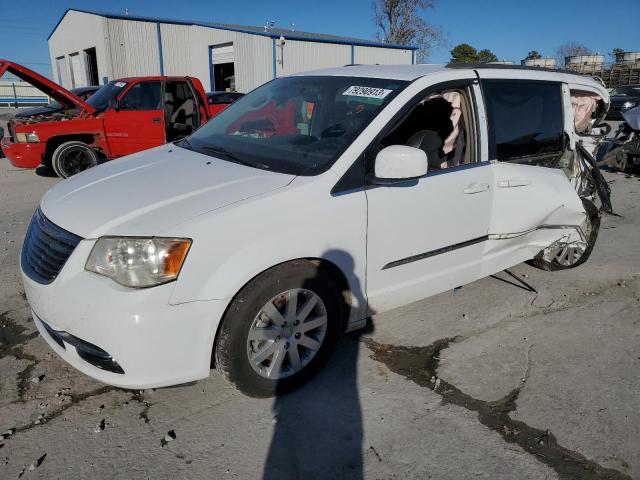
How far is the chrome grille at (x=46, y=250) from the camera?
8.02 feet

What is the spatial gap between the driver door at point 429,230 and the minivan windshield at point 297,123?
296mm

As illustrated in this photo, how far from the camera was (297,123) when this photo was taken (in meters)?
3.34

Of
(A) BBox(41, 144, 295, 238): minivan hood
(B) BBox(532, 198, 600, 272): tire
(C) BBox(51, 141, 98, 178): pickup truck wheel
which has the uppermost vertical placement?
(A) BBox(41, 144, 295, 238): minivan hood

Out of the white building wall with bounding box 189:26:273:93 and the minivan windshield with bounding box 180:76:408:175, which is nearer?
the minivan windshield with bounding box 180:76:408:175

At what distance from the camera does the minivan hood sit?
2.38m

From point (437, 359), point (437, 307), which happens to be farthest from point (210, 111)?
point (437, 359)

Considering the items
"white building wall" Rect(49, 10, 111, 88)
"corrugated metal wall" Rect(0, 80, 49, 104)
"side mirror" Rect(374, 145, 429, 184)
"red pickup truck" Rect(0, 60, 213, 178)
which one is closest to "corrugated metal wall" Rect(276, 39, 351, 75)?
"white building wall" Rect(49, 10, 111, 88)

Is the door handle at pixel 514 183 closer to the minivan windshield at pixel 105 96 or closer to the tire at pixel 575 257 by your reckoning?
the tire at pixel 575 257

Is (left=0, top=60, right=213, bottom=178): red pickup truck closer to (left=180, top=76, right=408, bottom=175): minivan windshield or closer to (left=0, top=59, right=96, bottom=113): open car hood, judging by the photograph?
(left=0, top=59, right=96, bottom=113): open car hood

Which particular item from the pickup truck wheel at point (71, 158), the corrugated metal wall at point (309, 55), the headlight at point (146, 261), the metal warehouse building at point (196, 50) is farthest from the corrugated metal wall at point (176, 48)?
the headlight at point (146, 261)

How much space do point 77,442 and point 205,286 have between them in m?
1.02

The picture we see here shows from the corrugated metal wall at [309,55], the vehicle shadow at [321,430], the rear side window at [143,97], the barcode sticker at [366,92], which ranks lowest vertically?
the vehicle shadow at [321,430]

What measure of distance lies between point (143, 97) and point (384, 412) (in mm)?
7877

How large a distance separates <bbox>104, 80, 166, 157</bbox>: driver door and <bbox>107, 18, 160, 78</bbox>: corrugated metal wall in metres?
18.4
